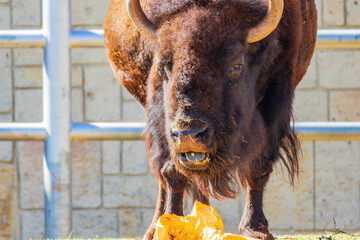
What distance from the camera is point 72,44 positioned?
14.2 feet

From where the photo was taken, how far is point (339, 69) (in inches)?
267

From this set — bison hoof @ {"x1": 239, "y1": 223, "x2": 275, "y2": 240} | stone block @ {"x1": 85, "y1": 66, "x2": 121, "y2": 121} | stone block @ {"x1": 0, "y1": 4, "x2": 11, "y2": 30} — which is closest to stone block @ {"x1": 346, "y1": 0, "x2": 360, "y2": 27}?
stone block @ {"x1": 85, "y1": 66, "x2": 121, "y2": 121}

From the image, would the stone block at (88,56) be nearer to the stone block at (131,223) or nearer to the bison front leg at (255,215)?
the stone block at (131,223)

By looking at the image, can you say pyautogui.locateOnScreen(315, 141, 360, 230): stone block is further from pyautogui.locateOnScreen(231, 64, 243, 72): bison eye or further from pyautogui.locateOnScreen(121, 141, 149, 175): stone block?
pyautogui.locateOnScreen(231, 64, 243, 72): bison eye

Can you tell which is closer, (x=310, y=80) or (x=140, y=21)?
(x=140, y=21)

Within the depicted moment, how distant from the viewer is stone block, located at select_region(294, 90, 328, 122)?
267 inches

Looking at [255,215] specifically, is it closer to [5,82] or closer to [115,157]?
[115,157]

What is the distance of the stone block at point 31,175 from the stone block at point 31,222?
0.09m

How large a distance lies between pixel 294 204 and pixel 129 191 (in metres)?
1.74

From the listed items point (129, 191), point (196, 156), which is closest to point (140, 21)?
point (196, 156)

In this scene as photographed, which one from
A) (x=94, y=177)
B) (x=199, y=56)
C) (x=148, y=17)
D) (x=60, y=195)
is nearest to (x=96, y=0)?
(x=94, y=177)

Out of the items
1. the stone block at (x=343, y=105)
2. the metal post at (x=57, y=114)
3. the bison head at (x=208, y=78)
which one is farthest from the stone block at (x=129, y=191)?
the bison head at (x=208, y=78)

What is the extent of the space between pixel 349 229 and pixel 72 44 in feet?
12.5

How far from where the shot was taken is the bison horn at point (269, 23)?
3.21 metres
